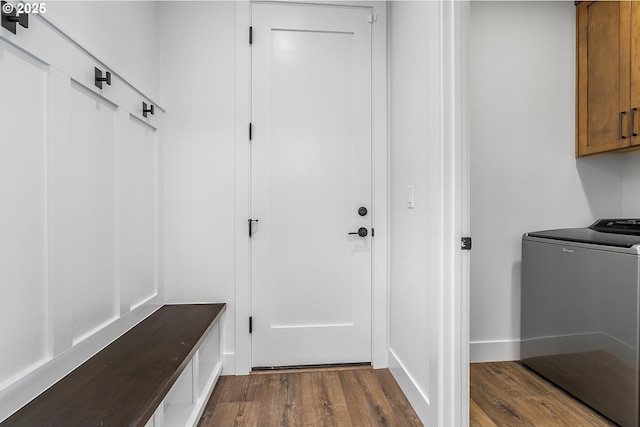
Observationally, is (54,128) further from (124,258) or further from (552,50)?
(552,50)

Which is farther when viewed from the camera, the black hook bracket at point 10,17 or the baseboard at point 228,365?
the baseboard at point 228,365

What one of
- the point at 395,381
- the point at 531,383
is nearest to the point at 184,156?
the point at 395,381

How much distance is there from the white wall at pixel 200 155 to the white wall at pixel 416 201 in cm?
104

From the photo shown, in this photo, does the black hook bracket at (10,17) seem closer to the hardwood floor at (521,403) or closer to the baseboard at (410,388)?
the baseboard at (410,388)

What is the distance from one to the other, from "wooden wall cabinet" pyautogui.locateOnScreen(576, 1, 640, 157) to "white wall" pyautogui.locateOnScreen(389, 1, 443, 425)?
4.22 feet

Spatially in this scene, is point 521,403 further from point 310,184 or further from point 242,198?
point 242,198

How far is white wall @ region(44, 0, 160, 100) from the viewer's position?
4.34 ft

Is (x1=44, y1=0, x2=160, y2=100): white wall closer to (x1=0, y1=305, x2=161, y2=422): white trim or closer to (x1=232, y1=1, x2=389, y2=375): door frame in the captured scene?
(x1=232, y1=1, x2=389, y2=375): door frame

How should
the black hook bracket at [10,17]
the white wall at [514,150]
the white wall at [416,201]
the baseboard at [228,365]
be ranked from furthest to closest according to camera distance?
1. the white wall at [514,150]
2. the baseboard at [228,365]
3. the white wall at [416,201]
4. the black hook bracket at [10,17]

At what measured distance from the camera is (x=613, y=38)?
6.88 ft

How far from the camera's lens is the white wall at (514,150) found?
93.0 inches

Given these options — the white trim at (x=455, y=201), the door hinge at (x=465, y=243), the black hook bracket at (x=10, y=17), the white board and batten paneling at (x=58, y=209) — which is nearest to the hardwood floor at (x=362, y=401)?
the white trim at (x=455, y=201)

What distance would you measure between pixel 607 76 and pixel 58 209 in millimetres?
2968

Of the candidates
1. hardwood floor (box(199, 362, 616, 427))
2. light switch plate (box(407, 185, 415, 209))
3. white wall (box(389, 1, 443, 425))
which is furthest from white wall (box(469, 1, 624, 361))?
light switch plate (box(407, 185, 415, 209))
